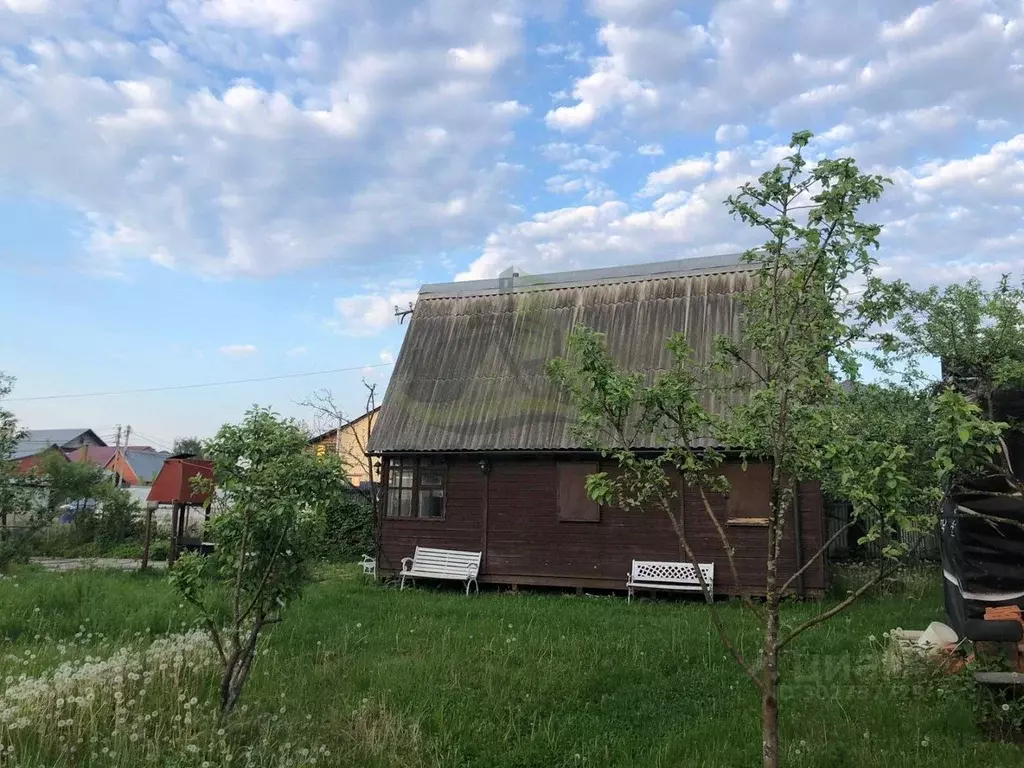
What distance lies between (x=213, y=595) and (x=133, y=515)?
672 inches

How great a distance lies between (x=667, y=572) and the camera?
1255 cm

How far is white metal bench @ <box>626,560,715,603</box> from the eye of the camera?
12.3 m

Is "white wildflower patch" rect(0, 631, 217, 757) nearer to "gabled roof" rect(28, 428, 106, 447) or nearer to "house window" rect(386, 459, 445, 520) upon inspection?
"house window" rect(386, 459, 445, 520)

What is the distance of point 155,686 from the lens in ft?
18.3

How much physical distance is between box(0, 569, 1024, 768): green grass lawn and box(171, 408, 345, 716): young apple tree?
76 centimetres

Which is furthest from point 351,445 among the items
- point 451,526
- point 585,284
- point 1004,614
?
point 1004,614

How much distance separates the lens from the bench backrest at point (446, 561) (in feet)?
45.2

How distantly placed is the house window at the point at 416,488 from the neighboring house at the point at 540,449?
2 cm

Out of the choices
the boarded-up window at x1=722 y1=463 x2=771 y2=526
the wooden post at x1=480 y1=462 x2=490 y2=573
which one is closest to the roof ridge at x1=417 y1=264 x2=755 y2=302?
the boarded-up window at x1=722 y1=463 x2=771 y2=526

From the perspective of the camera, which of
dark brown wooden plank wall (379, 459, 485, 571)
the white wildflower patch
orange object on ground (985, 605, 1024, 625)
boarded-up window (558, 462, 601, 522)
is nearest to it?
the white wildflower patch

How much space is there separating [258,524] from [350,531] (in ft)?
48.7

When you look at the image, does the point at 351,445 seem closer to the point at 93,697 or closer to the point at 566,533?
the point at 566,533

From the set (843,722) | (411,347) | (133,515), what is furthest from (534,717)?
(133,515)

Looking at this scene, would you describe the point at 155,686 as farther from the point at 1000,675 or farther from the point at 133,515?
the point at 133,515
